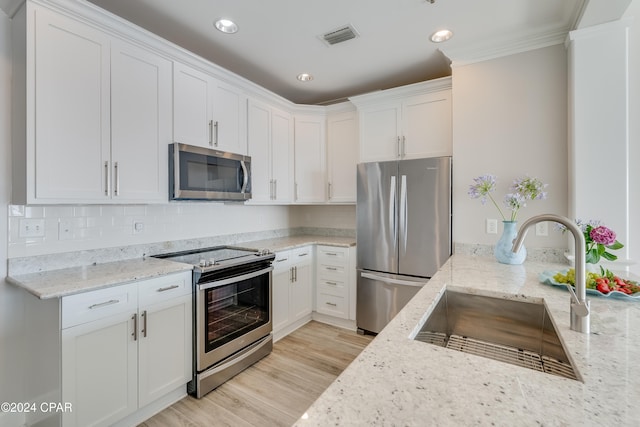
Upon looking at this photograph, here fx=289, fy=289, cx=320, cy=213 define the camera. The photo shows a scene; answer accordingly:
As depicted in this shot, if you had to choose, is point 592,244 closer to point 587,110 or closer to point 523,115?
point 587,110

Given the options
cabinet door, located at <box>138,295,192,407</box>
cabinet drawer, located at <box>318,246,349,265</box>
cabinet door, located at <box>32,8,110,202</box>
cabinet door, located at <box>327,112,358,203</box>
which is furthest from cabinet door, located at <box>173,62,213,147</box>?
cabinet drawer, located at <box>318,246,349,265</box>

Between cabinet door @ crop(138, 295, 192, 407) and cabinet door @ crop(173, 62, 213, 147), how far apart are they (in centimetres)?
127

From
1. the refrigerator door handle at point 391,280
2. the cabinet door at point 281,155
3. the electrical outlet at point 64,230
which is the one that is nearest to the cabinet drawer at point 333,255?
the refrigerator door handle at point 391,280

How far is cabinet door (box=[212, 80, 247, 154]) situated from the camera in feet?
→ 8.36

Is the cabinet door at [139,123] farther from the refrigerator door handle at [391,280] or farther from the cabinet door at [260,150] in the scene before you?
the refrigerator door handle at [391,280]

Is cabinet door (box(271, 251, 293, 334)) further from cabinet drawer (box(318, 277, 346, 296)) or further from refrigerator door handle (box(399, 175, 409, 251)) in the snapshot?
refrigerator door handle (box(399, 175, 409, 251))

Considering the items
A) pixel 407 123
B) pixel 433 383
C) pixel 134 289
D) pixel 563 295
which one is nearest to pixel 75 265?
pixel 134 289

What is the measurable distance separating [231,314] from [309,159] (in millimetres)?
2015

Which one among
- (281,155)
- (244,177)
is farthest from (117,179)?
(281,155)

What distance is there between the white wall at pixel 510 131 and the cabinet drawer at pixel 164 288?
223 cm

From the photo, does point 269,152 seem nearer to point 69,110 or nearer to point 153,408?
point 69,110

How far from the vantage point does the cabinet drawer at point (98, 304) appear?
148cm

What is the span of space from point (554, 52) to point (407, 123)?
1223mm

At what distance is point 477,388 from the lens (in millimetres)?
669
